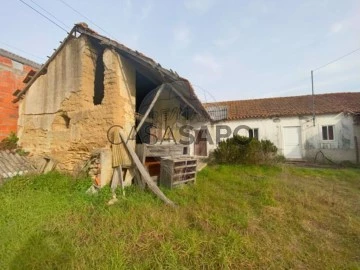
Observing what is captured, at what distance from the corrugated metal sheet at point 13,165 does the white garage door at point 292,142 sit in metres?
13.8

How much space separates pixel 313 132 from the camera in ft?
46.7

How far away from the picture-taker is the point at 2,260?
2867mm

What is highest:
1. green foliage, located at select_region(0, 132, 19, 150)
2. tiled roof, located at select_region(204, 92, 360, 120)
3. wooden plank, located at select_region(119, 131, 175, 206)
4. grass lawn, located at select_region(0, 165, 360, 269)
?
tiled roof, located at select_region(204, 92, 360, 120)

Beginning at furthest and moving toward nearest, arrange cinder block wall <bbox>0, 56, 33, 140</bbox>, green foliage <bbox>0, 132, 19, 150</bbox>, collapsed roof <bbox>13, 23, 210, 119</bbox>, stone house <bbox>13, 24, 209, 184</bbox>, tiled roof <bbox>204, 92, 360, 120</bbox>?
tiled roof <bbox>204, 92, 360, 120</bbox>, cinder block wall <bbox>0, 56, 33, 140</bbox>, green foliage <bbox>0, 132, 19, 150</bbox>, stone house <bbox>13, 24, 209, 184</bbox>, collapsed roof <bbox>13, 23, 210, 119</bbox>

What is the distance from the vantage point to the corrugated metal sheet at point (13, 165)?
5598 millimetres

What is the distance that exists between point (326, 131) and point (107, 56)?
13.7 meters

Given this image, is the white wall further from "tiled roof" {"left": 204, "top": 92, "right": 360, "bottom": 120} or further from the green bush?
the green bush

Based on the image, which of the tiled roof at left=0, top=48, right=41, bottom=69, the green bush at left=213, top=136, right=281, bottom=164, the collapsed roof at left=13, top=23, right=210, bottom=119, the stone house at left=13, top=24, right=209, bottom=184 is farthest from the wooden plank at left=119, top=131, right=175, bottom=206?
the green bush at left=213, top=136, right=281, bottom=164

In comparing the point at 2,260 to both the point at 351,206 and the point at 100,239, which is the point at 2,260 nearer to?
the point at 100,239

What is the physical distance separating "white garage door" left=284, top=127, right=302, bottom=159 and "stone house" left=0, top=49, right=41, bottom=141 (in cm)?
1395

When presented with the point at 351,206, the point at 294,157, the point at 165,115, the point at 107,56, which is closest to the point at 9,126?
the point at 107,56

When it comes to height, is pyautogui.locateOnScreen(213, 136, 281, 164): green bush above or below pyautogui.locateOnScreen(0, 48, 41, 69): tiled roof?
below

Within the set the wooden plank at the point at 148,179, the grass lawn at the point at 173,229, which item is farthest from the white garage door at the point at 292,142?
the wooden plank at the point at 148,179

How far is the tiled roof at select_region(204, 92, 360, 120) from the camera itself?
14.3 m
